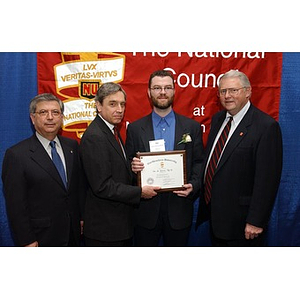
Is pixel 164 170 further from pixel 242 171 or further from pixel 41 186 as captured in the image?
pixel 41 186

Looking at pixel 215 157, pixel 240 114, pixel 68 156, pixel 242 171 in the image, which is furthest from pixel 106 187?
pixel 240 114

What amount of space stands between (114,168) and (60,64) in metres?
1.40

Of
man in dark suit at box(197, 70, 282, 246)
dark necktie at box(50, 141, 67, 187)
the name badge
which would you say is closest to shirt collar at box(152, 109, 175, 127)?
the name badge

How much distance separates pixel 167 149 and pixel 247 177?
69 centimetres

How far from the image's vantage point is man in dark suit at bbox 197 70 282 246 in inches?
101

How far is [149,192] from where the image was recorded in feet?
9.08

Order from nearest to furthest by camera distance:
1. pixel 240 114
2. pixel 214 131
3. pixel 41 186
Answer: pixel 41 186 < pixel 240 114 < pixel 214 131

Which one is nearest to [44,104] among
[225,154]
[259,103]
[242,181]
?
[225,154]

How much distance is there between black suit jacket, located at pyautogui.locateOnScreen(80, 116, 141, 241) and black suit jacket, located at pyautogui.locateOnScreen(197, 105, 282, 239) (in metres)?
0.69

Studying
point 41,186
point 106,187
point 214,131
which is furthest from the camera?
point 214,131

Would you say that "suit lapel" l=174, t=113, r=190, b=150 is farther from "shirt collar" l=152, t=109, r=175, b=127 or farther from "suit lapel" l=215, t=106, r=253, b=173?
"suit lapel" l=215, t=106, r=253, b=173

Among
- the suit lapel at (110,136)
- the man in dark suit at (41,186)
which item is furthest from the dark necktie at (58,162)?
the suit lapel at (110,136)

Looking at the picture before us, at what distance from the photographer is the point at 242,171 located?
105 inches
